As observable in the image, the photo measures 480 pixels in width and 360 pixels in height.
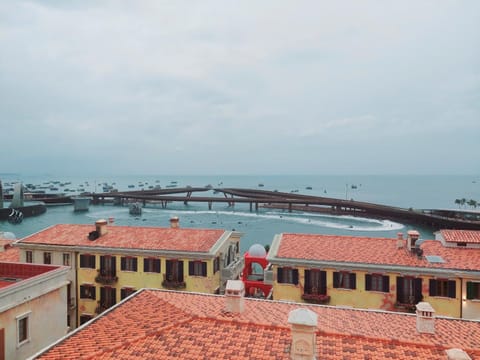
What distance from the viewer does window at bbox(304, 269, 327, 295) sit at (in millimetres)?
29188

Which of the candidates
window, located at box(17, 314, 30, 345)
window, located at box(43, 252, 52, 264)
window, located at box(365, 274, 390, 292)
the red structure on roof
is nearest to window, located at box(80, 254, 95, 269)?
window, located at box(43, 252, 52, 264)

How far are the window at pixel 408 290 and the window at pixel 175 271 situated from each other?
664 inches

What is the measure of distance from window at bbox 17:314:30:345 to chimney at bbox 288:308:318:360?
46.6 feet

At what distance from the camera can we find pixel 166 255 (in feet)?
107

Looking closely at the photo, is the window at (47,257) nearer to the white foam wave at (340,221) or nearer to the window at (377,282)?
the window at (377,282)

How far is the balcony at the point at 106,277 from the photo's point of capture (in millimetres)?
33281

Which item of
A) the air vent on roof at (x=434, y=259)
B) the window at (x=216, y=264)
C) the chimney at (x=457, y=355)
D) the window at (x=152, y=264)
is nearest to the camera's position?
the chimney at (x=457, y=355)

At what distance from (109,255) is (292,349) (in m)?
24.4

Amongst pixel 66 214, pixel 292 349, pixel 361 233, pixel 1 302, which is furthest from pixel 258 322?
pixel 66 214

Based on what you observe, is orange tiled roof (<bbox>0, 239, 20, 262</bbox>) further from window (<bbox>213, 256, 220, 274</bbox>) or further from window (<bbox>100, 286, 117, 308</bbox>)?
window (<bbox>213, 256, 220, 274</bbox>)

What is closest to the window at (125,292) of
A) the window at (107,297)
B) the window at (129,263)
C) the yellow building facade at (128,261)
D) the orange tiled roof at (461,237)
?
the yellow building facade at (128,261)

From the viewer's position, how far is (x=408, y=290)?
27.9 meters

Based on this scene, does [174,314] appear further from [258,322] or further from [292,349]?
[292,349]

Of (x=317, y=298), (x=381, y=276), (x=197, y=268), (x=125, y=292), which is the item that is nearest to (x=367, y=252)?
(x=381, y=276)
